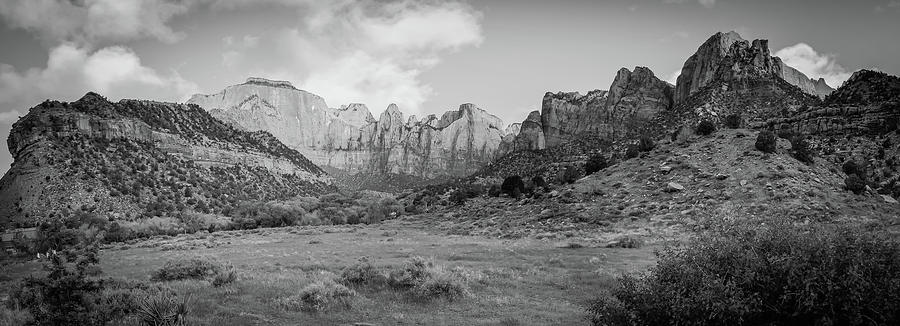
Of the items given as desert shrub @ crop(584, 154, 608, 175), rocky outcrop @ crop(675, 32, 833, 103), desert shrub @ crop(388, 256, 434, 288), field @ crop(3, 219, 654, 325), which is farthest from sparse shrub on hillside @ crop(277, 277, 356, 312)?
rocky outcrop @ crop(675, 32, 833, 103)

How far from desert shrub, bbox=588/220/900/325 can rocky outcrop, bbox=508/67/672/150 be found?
102509 mm

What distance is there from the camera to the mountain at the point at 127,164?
6650cm

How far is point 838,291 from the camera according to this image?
7230mm

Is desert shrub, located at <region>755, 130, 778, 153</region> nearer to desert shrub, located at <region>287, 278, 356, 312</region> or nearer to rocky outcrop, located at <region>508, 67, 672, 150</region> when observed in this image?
desert shrub, located at <region>287, 278, 356, 312</region>

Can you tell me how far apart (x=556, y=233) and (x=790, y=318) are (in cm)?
2821

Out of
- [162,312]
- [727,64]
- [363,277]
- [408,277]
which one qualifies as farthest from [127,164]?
[727,64]

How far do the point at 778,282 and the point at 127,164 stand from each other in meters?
97.1

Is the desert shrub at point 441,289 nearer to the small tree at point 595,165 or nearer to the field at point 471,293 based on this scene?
the field at point 471,293

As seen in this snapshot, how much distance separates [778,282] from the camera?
7.93m

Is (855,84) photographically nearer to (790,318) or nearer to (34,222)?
(790,318)

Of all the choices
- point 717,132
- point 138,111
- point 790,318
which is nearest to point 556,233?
point 717,132

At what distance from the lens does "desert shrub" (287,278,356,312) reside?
13531 millimetres

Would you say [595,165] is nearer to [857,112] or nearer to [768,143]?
[768,143]

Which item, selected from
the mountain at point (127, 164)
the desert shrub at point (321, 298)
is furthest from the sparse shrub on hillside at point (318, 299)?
the mountain at point (127, 164)
